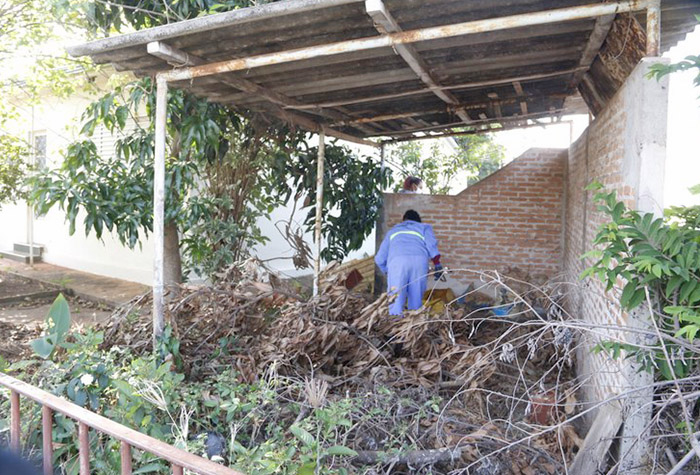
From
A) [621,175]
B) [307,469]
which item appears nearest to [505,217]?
[621,175]

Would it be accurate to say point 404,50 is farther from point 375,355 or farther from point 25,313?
point 25,313

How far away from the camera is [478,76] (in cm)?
539

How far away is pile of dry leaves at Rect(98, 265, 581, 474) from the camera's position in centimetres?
356

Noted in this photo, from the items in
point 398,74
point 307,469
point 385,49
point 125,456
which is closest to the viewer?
point 125,456

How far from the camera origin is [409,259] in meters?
5.71

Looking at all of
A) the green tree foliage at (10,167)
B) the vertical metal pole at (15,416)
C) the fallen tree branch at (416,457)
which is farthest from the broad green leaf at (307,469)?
the green tree foliage at (10,167)

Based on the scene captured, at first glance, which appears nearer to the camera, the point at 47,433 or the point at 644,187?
the point at 47,433

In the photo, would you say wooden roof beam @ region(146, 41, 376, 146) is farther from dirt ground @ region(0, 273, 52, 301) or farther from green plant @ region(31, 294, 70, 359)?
dirt ground @ region(0, 273, 52, 301)

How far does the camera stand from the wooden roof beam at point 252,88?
411cm

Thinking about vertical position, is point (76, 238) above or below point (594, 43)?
below

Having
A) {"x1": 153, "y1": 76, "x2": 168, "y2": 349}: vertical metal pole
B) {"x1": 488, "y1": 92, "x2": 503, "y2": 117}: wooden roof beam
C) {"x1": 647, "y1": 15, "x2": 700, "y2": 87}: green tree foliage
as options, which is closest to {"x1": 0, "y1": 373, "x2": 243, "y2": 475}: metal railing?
{"x1": 153, "y1": 76, "x2": 168, "y2": 349}: vertical metal pole

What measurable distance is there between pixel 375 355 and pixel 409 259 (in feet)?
5.05

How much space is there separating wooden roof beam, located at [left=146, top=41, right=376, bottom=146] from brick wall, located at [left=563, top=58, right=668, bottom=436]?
3114 millimetres

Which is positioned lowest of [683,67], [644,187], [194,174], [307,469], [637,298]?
[307,469]
